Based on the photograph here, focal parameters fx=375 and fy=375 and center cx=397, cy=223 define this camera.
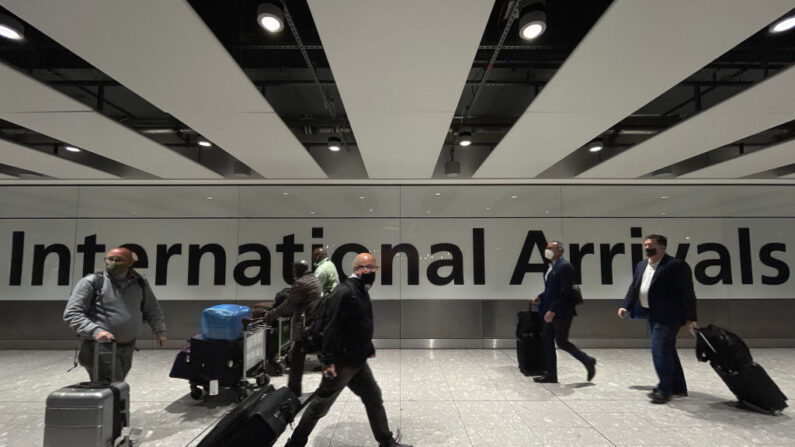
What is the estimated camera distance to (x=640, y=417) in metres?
3.59

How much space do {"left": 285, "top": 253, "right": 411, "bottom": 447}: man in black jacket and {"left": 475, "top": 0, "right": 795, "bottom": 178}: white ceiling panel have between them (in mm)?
2538

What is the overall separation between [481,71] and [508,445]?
382 cm

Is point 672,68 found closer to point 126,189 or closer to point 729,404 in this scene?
point 729,404

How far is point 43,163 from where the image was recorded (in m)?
5.74

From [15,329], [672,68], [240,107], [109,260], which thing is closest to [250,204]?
[240,107]

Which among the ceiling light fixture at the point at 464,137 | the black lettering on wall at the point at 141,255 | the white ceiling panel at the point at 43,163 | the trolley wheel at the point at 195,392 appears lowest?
the trolley wheel at the point at 195,392

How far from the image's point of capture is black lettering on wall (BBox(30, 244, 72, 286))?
23.2 ft

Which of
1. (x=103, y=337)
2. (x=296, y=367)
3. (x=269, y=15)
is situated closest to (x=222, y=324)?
(x=296, y=367)

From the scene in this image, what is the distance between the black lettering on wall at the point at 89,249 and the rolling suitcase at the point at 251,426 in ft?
22.2

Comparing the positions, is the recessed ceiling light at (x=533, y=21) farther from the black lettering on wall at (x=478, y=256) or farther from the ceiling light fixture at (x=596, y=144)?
the black lettering on wall at (x=478, y=256)

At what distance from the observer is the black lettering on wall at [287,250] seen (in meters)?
7.12

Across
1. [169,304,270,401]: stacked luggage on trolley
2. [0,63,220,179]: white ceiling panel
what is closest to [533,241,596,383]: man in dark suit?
[169,304,270,401]: stacked luggage on trolley

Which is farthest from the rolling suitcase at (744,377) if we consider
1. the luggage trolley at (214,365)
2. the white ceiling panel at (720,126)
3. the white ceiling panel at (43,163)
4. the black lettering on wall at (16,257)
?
the black lettering on wall at (16,257)

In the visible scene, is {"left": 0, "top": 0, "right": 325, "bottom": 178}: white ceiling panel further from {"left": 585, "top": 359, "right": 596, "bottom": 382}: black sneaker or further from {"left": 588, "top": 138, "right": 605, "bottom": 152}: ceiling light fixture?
{"left": 585, "top": 359, "right": 596, "bottom": 382}: black sneaker
